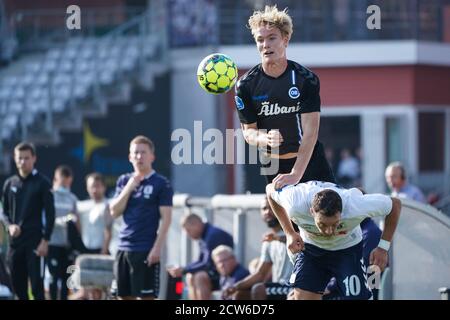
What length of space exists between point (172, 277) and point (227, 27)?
14.5 meters

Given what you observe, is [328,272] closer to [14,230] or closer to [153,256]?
[153,256]

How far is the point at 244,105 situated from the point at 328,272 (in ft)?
4.96

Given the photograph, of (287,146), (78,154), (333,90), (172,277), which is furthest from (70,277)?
(333,90)

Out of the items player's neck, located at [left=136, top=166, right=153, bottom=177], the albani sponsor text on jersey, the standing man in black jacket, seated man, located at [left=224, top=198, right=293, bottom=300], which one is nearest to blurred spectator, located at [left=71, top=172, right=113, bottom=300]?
the standing man in black jacket

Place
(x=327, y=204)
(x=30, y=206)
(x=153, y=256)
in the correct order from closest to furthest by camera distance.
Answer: (x=327, y=204), (x=153, y=256), (x=30, y=206)

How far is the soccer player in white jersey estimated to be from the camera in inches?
352

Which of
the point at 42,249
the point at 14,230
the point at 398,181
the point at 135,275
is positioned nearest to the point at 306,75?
the point at 135,275

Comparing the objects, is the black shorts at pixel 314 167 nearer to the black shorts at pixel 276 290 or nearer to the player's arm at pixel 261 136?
the player's arm at pixel 261 136

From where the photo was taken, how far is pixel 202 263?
43.3 ft

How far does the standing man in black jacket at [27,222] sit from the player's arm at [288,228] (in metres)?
4.69

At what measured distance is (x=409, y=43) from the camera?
1041 inches

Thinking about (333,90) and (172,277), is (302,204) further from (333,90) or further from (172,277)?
A: (333,90)

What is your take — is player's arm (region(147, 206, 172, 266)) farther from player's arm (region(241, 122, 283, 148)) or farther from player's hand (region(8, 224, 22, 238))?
player's arm (region(241, 122, 283, 148))

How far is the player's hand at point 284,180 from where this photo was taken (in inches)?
359
